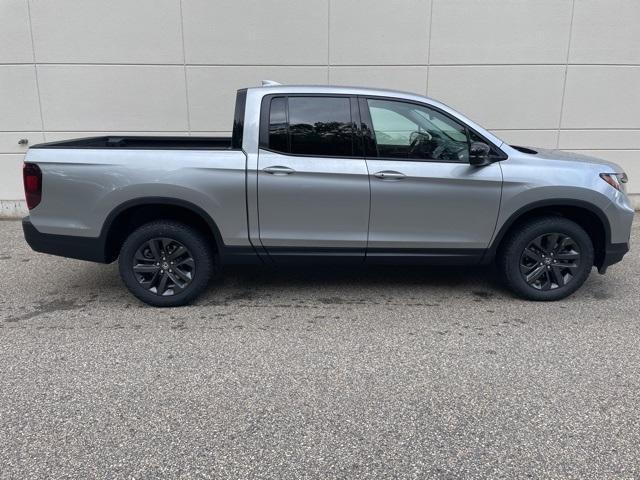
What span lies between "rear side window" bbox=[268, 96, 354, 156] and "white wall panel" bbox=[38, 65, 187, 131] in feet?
13.1

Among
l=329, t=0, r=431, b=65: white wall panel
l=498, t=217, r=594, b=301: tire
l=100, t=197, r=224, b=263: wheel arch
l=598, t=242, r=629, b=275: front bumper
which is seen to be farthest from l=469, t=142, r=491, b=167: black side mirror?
l=329, t=0, r=431, b=65: white wall panel

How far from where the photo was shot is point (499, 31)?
776cm

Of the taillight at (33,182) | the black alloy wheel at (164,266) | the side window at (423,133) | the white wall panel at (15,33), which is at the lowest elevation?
the black alloy wheel at (164,266)

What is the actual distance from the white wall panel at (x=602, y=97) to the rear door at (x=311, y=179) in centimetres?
535

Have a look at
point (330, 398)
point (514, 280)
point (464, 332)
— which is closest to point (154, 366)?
point (330, 398)

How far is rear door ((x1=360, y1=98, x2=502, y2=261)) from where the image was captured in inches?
170

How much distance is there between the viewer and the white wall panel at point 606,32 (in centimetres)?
781

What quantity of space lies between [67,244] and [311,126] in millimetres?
2345

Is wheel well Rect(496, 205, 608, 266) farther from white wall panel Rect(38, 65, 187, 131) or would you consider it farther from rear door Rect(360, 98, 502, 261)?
white wall panel Rect(38, 65, 187, 131)

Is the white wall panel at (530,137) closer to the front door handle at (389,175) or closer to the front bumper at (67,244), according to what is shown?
the front door handle at (389,175)

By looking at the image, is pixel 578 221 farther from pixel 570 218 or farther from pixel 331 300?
pixel 331 300

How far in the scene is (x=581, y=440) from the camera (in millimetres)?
2686

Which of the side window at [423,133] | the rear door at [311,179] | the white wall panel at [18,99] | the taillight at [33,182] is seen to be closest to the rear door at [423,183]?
the side window at [423,133]

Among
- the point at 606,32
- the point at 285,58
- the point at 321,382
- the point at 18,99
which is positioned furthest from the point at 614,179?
the point at 18,99
